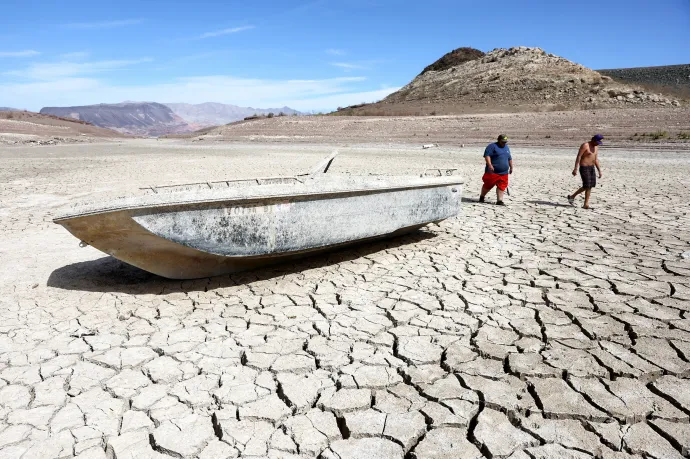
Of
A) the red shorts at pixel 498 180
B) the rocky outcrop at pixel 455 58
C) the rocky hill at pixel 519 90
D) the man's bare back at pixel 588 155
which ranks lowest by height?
the red shorts at pixel 498 180

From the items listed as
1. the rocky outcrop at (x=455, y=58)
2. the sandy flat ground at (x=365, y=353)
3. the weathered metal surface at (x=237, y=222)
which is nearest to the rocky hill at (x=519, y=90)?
the rocky outcrop at (x=455, y=58)

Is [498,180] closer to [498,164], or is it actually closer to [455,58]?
[498,164]

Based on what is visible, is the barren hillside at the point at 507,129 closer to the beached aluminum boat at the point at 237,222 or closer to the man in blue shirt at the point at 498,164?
the man in blue shirt at the point at 498,164

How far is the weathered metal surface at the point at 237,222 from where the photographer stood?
2.97m

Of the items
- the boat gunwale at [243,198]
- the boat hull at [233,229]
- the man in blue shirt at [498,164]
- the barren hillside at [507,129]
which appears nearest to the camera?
the boat gunwale at [243,198]

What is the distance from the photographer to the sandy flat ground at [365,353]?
1.91 m

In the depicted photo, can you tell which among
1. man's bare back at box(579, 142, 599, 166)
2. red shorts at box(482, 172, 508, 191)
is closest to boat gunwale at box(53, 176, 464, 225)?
red shorts at box(482, 172, 508, 191)

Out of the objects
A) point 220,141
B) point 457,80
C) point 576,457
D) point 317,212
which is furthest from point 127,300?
point 457,80

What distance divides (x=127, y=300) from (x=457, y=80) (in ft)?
126

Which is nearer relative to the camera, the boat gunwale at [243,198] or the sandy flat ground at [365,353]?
the sandy flat ground at [365,353]

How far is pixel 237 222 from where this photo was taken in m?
3.23

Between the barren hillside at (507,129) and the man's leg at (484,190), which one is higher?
the barren hillside at (507,129)

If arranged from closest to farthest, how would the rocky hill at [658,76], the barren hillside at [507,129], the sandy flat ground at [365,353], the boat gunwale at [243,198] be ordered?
the sandy flat ground at [365,353] < the boat gunwale at [243,198] < the barren hillside at [507,129] < the rocky hill at [658,76]

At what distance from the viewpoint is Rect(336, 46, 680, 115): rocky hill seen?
26.0 meters
